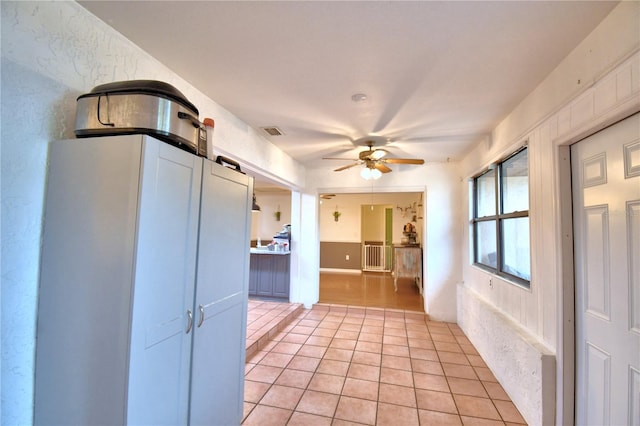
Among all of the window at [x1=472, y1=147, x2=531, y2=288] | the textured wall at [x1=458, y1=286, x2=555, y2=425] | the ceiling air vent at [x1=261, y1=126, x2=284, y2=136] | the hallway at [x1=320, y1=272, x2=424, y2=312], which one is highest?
the ceiling air vent at [x1=261, y1=126, x2=284, y2=136]

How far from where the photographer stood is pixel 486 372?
2.77 metres

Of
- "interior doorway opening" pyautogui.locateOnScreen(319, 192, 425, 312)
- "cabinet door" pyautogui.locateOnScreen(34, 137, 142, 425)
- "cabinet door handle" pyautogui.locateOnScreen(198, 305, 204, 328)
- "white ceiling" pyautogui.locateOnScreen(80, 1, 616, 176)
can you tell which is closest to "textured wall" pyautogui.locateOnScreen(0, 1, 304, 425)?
"cabinet door" pyautogui.locateOnScreen(34, 137, 142, 425)

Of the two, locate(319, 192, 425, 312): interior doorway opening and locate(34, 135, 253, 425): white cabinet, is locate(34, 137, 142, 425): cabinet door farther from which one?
locate(319, 192, 425, 312): interior doorway opening

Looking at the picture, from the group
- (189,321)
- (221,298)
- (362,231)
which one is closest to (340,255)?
(362,231)

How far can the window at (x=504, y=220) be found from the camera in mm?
2486

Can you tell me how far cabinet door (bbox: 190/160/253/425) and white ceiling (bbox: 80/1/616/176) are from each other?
2.50ft

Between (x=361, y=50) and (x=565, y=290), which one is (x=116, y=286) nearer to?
(x=361, y=50)

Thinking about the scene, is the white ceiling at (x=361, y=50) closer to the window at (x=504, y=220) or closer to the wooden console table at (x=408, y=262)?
the window at (x=504, y=220)

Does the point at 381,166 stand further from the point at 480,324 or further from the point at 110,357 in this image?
the point at 110,357

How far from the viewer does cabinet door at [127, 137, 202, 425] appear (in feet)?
3.67

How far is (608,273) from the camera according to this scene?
151 cm

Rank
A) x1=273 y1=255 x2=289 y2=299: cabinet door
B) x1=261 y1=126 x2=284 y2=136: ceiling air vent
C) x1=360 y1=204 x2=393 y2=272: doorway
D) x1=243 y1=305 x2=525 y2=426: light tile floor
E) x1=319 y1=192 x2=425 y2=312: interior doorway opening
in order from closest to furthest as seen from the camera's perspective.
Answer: x1=243 y1=305 x2=525 y2=426: light tile floor, x1=261 y1=126 x2=284 y2=136: ceiling air vent, x1=273 y1=255 x2=289 y2=299: cabinet door, x1=319 y1=192 x2=425 y2=312: interior doorway opening, x1=360 y1=204 x2=393 y2=272: doorway

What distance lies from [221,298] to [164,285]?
472mm

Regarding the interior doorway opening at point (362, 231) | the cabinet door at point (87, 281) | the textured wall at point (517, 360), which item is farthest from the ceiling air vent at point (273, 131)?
the interior doorway opening at point (362, 231)
